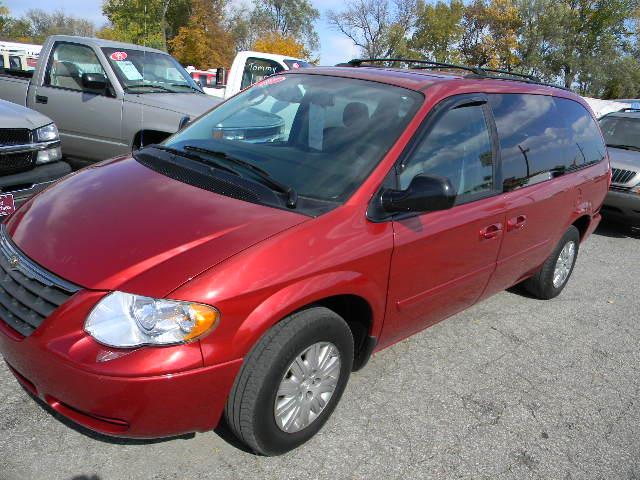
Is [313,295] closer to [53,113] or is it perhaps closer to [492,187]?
[492,187]

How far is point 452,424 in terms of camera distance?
9.80ft

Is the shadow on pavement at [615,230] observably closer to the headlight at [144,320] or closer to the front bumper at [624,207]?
the front bumper at [624,207]

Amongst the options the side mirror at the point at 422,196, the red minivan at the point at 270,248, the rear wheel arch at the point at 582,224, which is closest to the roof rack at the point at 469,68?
the red minivan at the point at 270,248

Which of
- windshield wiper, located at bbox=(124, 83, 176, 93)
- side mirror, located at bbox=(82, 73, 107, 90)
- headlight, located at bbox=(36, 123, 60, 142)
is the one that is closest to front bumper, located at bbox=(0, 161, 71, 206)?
headlight, located at bbox=(36, 123, 60, 142)

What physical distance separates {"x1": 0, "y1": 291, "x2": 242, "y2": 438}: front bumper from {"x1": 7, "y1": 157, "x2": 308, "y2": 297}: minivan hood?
17 cm

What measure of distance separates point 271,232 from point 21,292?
1.07 meters

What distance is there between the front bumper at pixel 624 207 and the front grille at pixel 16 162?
23.4ft

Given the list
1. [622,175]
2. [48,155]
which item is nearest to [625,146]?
[622,175]

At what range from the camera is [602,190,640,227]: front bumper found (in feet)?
A: 24.6

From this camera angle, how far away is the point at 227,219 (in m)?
2.42

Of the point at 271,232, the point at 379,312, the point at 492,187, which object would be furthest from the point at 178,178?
the point at 492,187

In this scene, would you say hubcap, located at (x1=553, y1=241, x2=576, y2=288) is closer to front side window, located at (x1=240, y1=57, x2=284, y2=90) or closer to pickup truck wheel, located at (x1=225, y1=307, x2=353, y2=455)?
pickup truck wheel, located at (x1=225, y1=307, x2=353, y2=455)

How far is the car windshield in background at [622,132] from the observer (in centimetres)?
865

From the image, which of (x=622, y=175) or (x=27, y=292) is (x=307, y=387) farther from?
(x=622, y=175)
